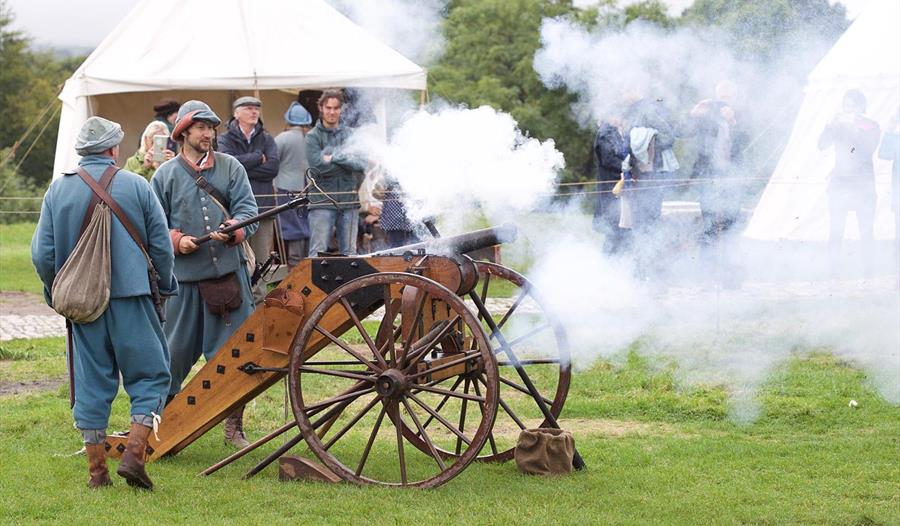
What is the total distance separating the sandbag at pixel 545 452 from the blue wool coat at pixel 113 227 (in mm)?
1867

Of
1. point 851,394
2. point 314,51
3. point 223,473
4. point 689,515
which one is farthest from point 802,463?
point 314,51

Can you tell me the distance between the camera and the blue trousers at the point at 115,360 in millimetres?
5465

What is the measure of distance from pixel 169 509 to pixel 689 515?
2.16 m

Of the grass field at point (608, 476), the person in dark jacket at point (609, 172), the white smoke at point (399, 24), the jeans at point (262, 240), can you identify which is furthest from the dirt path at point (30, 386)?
the white smoke at point (399, 24)

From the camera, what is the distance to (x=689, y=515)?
5156 millimetres

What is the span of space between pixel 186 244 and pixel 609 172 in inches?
250

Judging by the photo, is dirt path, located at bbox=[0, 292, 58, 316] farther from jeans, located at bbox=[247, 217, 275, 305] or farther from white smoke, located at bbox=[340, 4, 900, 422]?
jeans, located at bbox=[247, 217, 275, 305]

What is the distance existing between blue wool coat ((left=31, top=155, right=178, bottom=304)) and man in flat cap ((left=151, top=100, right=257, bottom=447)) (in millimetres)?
721

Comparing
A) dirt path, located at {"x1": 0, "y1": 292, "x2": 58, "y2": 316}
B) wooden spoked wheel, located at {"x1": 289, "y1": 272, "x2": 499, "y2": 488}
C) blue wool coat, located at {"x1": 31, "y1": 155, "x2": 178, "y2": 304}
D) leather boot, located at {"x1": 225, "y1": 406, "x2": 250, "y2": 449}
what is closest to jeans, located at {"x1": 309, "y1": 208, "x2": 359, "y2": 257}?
dirt path, located at {"x1": 0, "y1": 292, "x2": 58, "y2": 316}

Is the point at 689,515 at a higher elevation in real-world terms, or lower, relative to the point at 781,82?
lower

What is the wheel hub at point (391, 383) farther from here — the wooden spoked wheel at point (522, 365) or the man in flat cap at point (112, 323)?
the man in flat cap at point (112, 323)

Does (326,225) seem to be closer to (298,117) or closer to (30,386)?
(298,117)

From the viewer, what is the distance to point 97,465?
5.52 meters

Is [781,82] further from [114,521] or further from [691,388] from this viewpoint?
[114,521]
